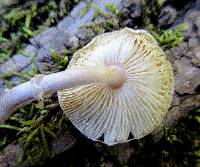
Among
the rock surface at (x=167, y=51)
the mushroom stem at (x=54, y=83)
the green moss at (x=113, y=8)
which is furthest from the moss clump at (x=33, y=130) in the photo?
the green moss at (x=113, y=8)

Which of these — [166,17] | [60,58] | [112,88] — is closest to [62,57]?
[60,58]

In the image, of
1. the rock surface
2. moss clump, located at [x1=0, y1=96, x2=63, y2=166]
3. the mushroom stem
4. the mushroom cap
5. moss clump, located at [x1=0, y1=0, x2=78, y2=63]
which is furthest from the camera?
moss clump, located at [x1=0, y1=0, x2=78, y2=63]

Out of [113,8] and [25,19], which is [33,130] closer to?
A: [25,19]

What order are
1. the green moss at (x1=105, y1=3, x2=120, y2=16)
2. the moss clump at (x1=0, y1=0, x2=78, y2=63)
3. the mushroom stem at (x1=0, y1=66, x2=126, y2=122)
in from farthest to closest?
the moss clump at (x1=0, y1=0, x2=78, y2=63), the green moss at (x1=105, y1=3, x2=120, y2=16), the mushroom stem at (x1=0, y1=66, x2=126, y2=122)

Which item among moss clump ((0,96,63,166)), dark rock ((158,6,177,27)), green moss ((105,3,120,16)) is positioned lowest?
moss clump ((0,96,63,166))

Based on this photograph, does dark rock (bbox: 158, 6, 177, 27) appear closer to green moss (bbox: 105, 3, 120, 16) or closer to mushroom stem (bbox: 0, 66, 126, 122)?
green moss (bbox: 105, 3, 120, 16)

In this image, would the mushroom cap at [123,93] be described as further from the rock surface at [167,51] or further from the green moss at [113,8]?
the green moss at [113,8]

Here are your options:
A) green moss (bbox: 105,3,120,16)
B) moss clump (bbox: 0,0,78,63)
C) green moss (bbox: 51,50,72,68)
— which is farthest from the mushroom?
moss clump (bbox: 0,0,78,63)

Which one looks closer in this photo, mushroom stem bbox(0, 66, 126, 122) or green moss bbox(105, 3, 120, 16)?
mushroom stem bbox(0, 66, 126, 122)

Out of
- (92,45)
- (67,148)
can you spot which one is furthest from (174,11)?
(67,148)
